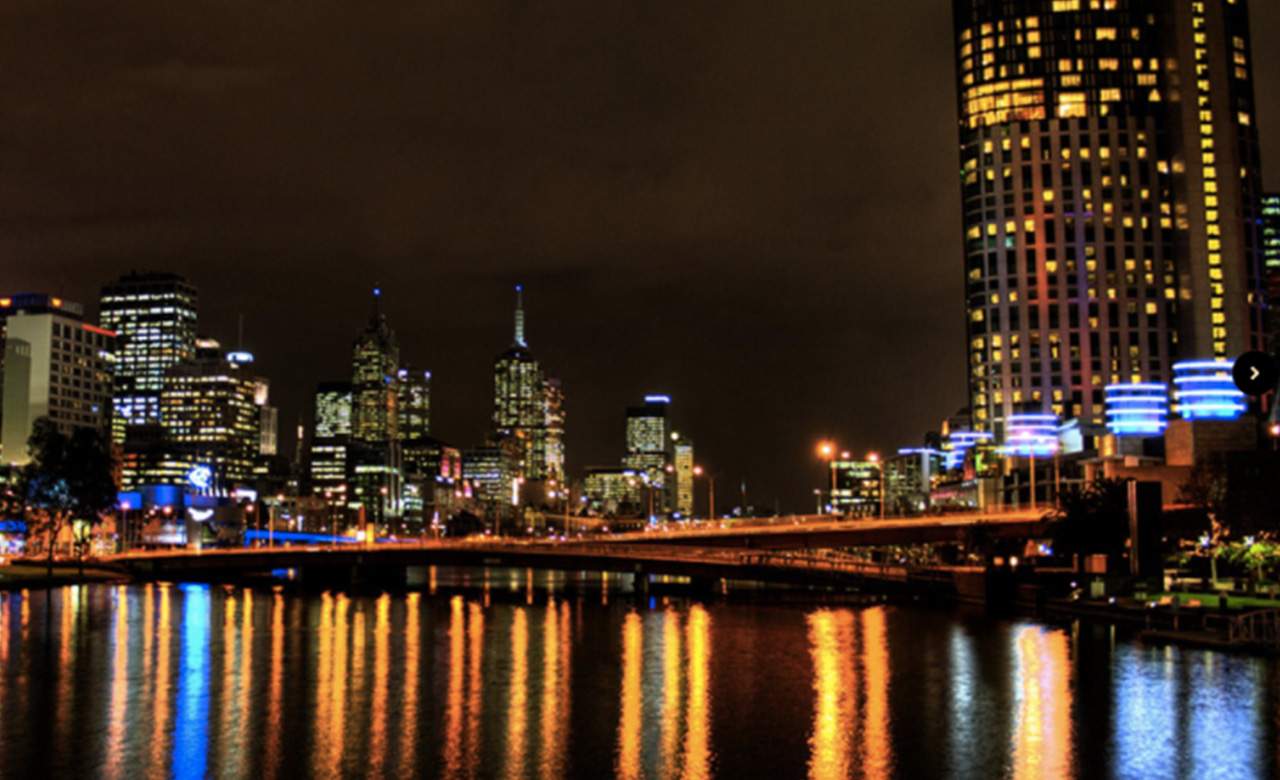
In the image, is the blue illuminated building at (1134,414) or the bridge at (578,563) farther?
the blue illuminated building at (1134,414)

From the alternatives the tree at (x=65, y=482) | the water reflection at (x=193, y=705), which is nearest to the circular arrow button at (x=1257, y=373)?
the water reflection at (x=193, y=705)

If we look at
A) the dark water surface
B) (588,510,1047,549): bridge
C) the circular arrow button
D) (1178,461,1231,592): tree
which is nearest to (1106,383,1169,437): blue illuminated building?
(1178,461,1231,592): tree

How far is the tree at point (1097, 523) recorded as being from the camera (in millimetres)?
116875

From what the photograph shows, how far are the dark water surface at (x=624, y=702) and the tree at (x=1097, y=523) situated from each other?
103ft

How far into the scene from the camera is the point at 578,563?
5448 inches

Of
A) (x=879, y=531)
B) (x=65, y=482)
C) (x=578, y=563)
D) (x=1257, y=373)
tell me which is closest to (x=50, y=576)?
(x=65, y=482)

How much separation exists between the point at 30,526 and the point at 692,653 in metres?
132

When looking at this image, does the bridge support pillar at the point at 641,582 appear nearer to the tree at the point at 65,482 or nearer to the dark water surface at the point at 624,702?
the dark water surface at the point at 624,702

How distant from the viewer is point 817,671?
6116 centimetres

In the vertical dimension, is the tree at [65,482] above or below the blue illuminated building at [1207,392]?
below

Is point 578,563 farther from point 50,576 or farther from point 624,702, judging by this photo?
point 624,702

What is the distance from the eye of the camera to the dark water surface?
38.4 meters

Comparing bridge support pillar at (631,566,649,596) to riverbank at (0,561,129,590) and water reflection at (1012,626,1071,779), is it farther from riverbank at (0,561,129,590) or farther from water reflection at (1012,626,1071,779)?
riverbank at (0,561,129,590)

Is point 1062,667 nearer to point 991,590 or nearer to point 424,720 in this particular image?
point 424,720
